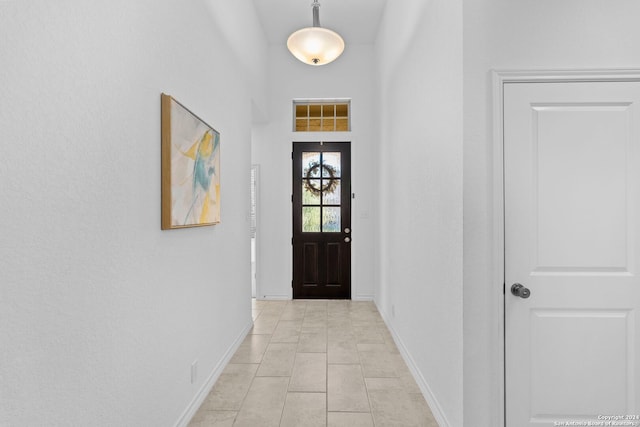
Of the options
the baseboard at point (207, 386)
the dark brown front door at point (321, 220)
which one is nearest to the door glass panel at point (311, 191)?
the dark brown front door at point (321, 220)

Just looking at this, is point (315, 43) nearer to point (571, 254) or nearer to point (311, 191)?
point (311, 191)

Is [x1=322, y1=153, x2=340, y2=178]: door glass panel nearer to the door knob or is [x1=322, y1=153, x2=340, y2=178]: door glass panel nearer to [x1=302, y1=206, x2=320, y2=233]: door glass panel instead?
→ [x1=302, y1=206, x2=320, y2=233]: door glass panel

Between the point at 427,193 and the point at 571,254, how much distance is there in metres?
0.88

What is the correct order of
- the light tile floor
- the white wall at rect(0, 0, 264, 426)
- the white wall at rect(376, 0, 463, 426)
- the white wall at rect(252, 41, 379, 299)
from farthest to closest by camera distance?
the white wall at rect(252, 41, 379, 299), the light tile floor, the white wall at rect(376, 0, 463, 426), the white wall at rect(0, 0, 264, 426)

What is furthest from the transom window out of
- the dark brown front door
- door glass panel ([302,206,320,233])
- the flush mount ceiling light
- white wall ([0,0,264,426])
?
white wall ([0,0,264,426])

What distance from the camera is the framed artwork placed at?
1.78 meters

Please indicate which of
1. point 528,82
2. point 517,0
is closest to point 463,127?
point 528,82

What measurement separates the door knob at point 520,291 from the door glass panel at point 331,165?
3.38m

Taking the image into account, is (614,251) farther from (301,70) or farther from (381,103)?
(301,70)

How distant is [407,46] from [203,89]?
166 cm

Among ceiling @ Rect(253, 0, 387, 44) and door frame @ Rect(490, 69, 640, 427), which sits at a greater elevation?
ceiling @ Rect(253, 0, 387, 44)

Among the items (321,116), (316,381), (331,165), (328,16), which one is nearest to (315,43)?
(328,16)

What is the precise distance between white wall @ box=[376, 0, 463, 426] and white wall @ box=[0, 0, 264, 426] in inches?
58.2

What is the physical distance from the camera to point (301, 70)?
493cm
